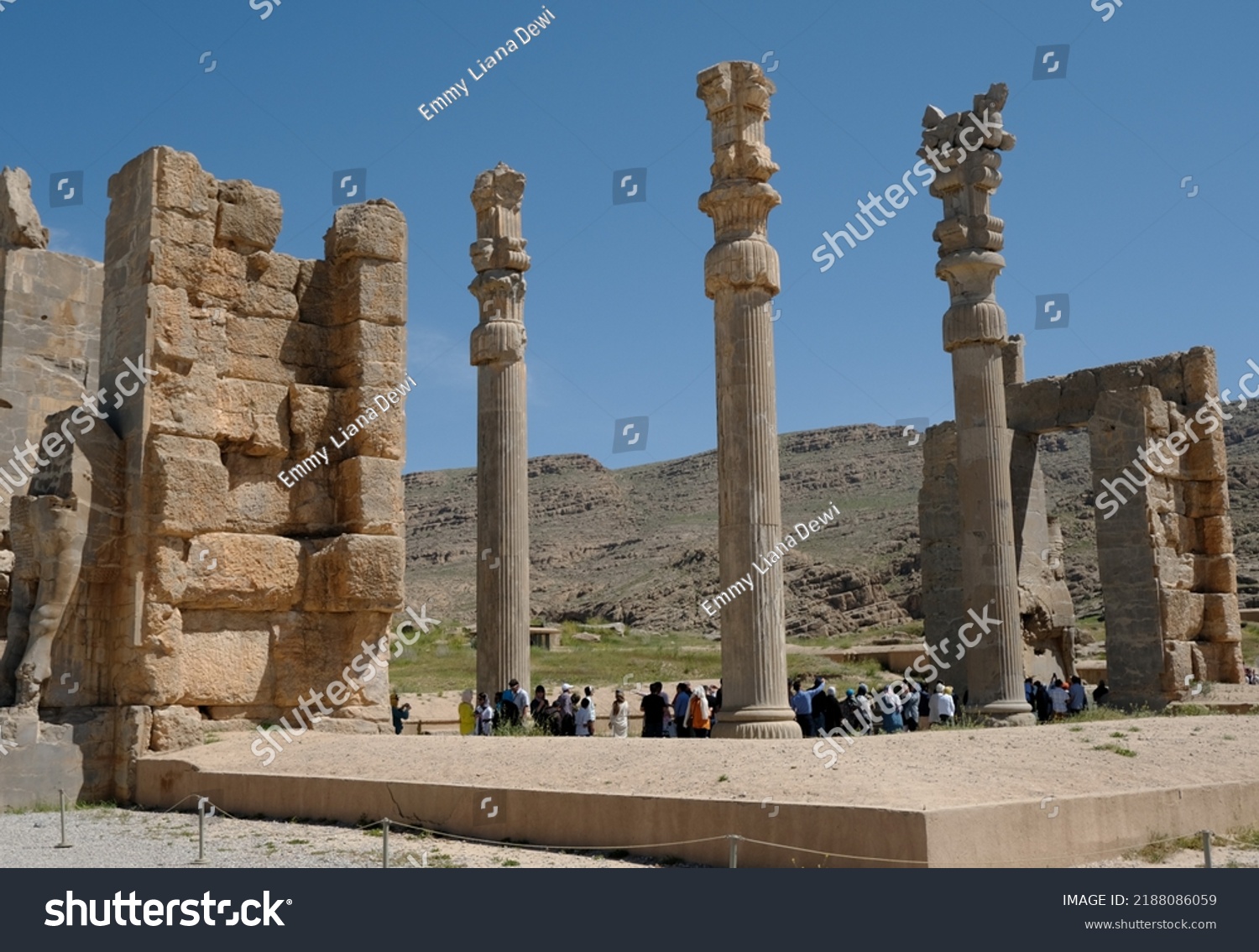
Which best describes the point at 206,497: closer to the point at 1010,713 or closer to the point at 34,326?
the point at 34,326

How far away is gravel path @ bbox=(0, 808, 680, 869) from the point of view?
7.68 meters

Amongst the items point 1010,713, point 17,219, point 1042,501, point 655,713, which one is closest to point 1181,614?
point 1042,501

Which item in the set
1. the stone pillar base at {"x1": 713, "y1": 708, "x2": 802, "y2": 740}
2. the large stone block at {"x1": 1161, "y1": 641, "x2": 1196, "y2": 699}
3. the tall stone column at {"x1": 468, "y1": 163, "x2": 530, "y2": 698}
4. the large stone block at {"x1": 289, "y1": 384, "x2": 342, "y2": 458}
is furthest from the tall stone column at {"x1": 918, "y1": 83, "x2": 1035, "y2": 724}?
the large stone block at {"x1": 289, "y1": 384, "x2": 342, "y2": 458}

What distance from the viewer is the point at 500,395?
55.6 ft

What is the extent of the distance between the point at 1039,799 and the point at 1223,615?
13.6 meters

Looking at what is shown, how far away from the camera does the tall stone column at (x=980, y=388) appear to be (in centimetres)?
1647

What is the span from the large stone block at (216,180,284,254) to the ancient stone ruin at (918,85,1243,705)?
28.3 ft

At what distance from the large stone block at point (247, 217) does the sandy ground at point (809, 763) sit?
4560 millimetres

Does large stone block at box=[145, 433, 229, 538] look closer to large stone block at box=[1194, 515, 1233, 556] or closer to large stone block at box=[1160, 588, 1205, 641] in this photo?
large stone block at box=[1160, 588, 1205, 641]

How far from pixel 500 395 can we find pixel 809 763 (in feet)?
30.8

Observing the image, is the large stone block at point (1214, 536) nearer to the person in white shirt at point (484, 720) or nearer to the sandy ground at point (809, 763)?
the sandy ground at point (809, 763)

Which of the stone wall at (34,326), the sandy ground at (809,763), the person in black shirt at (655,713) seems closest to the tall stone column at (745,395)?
the person in black shirt at (655,713)

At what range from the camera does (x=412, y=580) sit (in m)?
66.3
